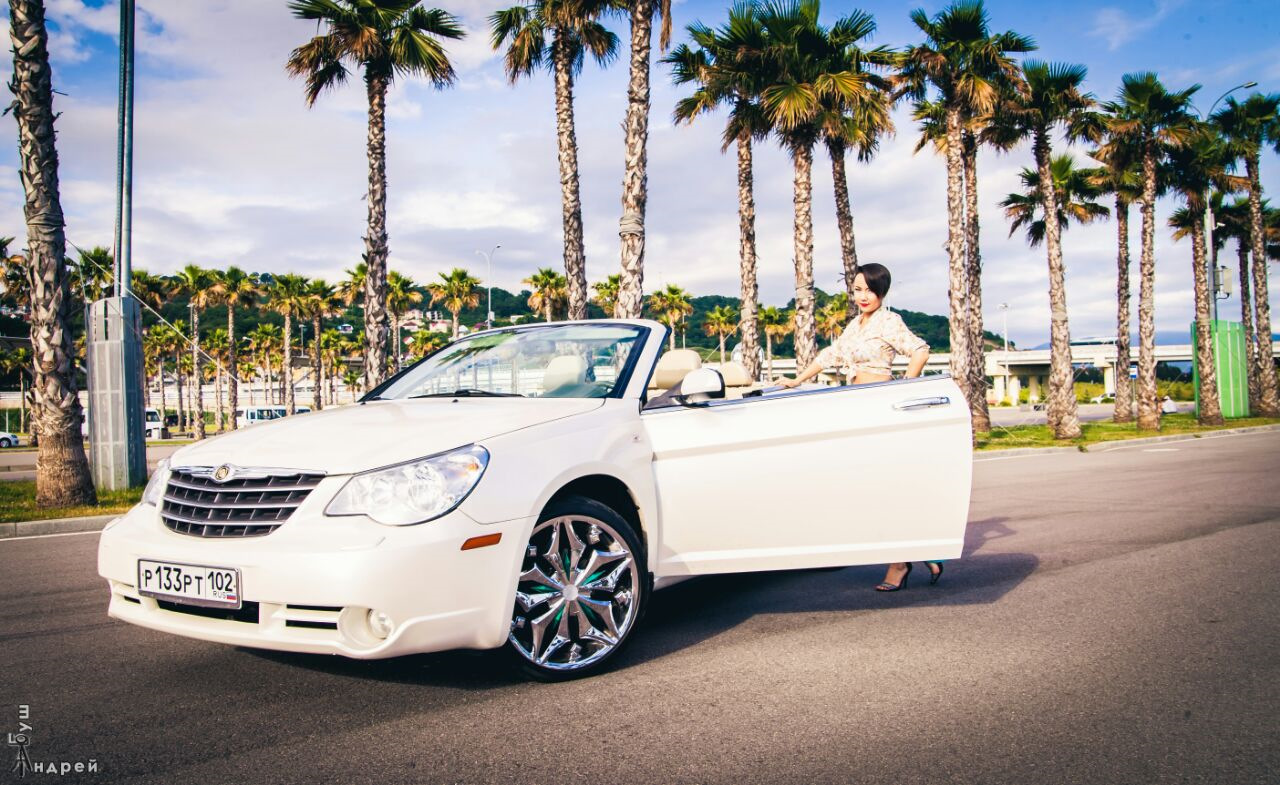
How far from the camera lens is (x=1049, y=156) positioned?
2547 centimetres

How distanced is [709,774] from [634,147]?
13148mm

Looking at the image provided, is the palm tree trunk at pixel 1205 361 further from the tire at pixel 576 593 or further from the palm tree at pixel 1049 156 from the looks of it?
the tire at pixel 576 593

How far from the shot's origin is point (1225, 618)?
15.3 feet

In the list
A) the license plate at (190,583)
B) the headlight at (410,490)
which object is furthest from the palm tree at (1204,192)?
the license plate at (190,583)

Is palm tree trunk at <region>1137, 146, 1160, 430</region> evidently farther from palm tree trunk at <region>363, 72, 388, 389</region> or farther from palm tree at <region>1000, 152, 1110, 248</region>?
palm tree trunk at <region>363, 72, 388, 389</region>

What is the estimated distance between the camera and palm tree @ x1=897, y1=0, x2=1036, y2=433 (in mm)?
21734

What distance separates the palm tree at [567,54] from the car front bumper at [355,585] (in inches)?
587

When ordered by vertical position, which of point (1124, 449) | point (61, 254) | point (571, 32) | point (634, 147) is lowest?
point (1124, 449)

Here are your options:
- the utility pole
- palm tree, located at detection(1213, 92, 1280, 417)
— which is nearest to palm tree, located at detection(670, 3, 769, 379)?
the utility pole

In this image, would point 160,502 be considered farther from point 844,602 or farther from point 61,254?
point 61,254

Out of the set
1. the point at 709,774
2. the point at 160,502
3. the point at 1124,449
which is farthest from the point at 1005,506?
the point at 1124,449

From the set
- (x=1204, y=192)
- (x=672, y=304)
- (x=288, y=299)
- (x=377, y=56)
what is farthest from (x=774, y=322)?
(x=377, y=56)

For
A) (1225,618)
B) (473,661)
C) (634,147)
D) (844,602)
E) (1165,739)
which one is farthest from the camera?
(634,147)

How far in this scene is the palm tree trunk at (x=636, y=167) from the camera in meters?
14.6
